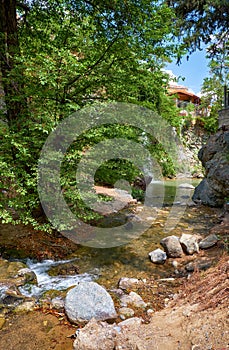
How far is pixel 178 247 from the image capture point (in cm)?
434

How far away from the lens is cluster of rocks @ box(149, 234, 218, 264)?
4144 millimetres

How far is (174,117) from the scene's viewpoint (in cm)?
566

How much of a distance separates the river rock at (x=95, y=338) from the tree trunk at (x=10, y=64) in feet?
9.52

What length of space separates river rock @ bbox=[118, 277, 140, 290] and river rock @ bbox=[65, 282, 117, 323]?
Answer: 0.60 m

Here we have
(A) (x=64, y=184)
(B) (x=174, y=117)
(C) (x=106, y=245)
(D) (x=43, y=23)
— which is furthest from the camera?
(B) (x=174, y=117)

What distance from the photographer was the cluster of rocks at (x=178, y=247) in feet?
13.6

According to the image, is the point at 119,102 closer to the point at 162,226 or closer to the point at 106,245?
the point at 106,245

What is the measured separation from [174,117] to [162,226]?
273cm

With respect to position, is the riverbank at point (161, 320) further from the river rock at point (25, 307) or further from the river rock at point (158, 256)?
the river rock at point (158, 256)

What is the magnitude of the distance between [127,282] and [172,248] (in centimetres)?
127

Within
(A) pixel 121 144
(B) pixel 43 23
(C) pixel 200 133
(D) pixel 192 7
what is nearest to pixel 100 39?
(B) pixel 43 23

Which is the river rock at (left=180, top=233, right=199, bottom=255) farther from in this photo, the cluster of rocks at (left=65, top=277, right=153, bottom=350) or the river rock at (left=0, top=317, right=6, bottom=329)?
the river rock at (left=0, top=317, right=6, bottom=329)

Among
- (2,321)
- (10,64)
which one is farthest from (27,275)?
(10,64)

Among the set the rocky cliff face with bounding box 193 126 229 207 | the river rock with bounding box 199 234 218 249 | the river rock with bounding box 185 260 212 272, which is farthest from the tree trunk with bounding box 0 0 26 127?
the rocky cliff face with bounding box 193 126 229 207
